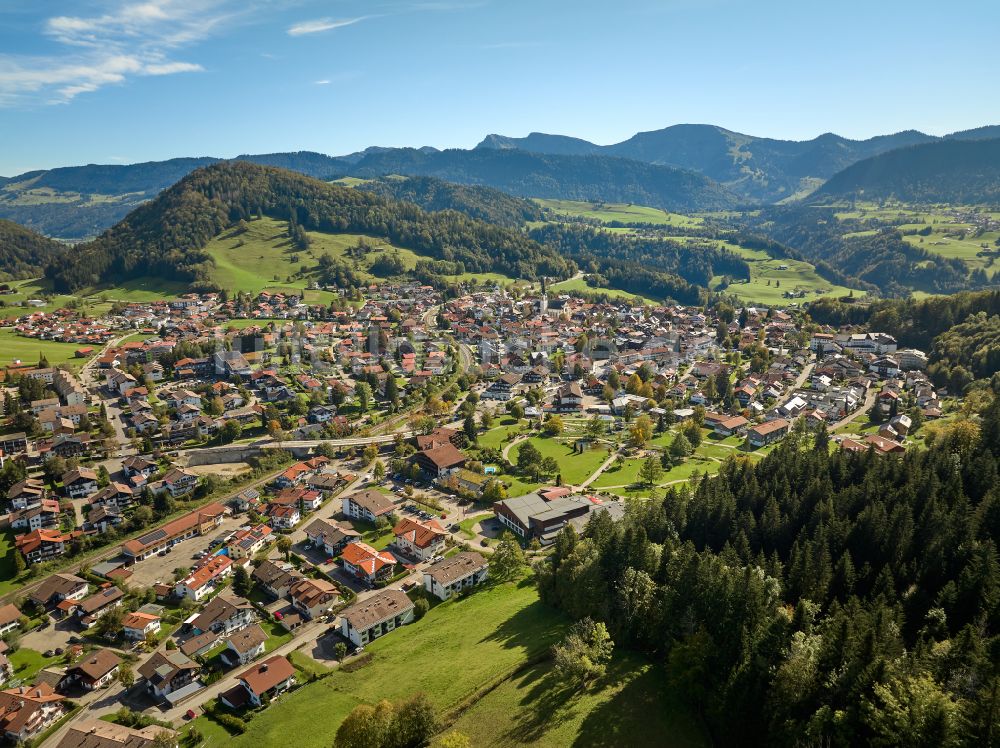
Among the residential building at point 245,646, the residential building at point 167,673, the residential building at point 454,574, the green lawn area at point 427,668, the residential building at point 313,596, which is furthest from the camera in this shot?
the residential building at point 454,574

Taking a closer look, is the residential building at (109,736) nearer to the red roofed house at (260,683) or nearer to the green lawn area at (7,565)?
the red roofed house at (260,683)

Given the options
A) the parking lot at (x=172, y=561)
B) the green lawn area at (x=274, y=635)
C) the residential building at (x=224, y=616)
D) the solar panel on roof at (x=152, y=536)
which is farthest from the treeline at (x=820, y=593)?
the solar panel on roof at (x=152, y=536)

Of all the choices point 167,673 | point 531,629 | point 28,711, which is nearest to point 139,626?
point 167,673

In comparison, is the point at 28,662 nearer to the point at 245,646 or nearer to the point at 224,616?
the point at 224,616

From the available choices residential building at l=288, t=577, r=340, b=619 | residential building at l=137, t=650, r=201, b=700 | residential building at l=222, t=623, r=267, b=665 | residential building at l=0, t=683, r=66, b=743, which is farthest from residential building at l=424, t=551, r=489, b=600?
residential building at l=0, t=683, r=66, b=743

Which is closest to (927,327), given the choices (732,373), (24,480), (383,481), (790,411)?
(732,373)

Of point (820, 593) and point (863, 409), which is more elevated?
point (820, 593)
